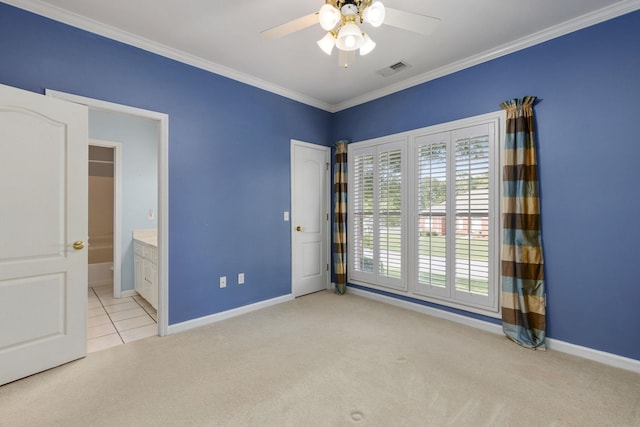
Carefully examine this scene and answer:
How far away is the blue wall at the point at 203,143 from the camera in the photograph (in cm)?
236

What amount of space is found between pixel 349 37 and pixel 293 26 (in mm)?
408

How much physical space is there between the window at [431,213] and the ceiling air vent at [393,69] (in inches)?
27.8

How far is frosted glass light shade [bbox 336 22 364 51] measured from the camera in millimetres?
1741

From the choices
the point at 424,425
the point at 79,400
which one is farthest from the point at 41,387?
the point at 424,425

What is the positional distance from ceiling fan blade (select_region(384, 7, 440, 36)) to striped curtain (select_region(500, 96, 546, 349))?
1.45 m

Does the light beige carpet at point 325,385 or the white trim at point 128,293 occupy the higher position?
the white trim at point 128,293

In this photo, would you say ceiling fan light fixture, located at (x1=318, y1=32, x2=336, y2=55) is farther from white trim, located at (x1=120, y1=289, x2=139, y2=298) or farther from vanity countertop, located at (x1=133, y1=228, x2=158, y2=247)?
white trim, located at (x1=120, y1=289, x2=139, y2=298)

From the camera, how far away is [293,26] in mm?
1923

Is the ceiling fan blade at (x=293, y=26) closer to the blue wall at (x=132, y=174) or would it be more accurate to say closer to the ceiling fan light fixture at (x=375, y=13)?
the ceiling fan light fixture at (x=375, y=13)

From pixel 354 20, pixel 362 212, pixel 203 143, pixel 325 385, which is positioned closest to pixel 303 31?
pixel 354 20

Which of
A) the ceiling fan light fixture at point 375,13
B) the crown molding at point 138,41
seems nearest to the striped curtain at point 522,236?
the ceiling fan light fixture at point 375,13

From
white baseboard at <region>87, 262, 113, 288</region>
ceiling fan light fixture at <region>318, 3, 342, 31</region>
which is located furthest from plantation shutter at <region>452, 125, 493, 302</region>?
white baseboard at <region>87, 262, 113, 288</region>

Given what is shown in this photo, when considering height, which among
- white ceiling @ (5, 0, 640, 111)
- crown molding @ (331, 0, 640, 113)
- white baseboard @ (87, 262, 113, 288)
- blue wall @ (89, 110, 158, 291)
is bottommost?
white baseboard @ (87, 262, 113, 288)

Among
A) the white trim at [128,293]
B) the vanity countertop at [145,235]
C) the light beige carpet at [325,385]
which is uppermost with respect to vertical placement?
the vanity countertop at [145,235]
